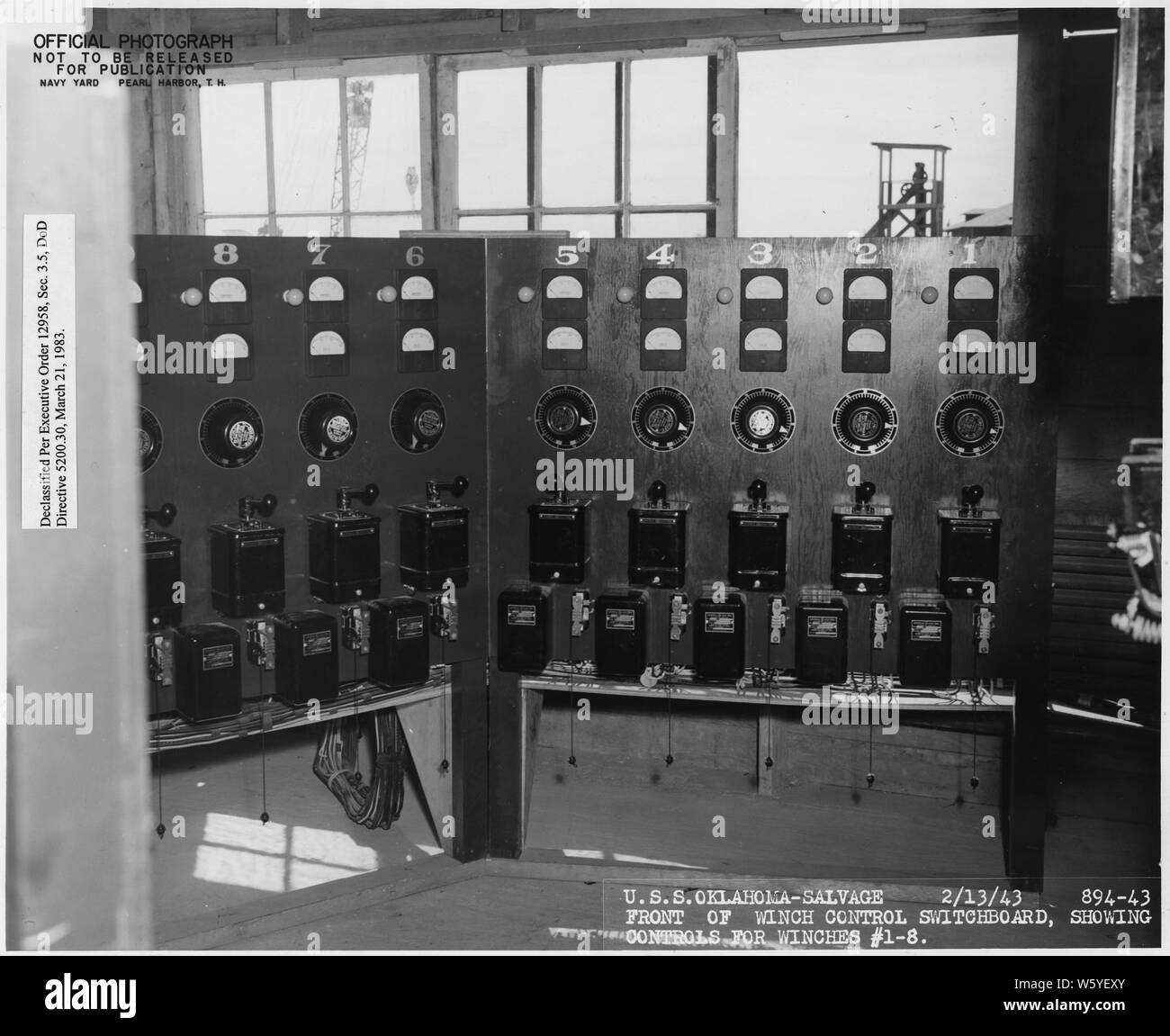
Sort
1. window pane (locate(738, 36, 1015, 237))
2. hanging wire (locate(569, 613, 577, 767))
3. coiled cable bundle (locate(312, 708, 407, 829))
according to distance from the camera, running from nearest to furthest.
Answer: hanging wire (locate(569, 613, 577, 767))
coiled cable bundle (locate(312, 708, 407, 829))
window pane (locate(738, 36, 1015, 237))

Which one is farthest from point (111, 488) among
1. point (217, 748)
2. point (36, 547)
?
point (217, 748)

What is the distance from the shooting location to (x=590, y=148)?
16.6 ft

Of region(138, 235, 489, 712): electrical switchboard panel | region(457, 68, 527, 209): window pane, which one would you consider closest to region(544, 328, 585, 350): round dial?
region(138, 235, 489, 712): electrical switchboard panel

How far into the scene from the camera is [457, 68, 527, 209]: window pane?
512 cm

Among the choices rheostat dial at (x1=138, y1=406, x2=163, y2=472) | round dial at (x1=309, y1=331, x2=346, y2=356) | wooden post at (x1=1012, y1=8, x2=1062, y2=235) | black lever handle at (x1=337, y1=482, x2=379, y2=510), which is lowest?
black lever handle at (x1=337, y1=482, x2=379, y2=510)

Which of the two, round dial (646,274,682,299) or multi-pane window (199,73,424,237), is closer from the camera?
round dial (646,274,682,299)

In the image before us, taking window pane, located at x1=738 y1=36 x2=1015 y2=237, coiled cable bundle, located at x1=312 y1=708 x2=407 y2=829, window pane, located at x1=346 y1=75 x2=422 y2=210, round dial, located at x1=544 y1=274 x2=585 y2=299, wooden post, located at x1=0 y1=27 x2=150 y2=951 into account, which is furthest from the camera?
window pane, located at x1=346 y1=75 x2=422 y2=210

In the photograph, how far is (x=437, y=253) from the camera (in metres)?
4.02

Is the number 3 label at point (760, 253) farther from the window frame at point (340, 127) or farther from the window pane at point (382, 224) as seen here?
the window pane at point (382, 224)

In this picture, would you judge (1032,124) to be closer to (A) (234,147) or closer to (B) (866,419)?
(B) (866,419)

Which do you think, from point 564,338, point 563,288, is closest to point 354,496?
point 564,338

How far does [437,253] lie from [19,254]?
1371 mm

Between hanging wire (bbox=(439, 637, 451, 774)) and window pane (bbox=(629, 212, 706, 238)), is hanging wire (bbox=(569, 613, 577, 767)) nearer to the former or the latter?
hanging wire (bbox=(439, 637, 451, 774))

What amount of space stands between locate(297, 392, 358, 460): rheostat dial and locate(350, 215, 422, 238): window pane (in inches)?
61.5
